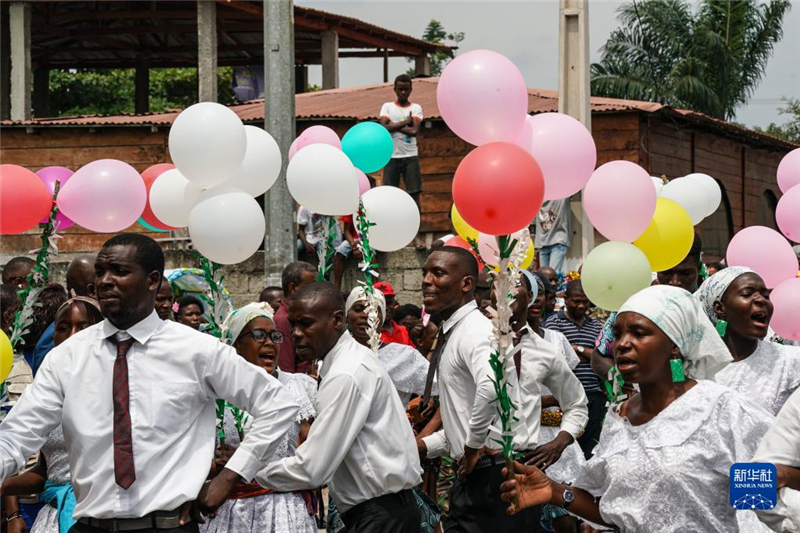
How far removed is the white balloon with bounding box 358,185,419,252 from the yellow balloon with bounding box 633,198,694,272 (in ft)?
5.04

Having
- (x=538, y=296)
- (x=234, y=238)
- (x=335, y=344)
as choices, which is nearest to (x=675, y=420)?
(x=335, y=344)

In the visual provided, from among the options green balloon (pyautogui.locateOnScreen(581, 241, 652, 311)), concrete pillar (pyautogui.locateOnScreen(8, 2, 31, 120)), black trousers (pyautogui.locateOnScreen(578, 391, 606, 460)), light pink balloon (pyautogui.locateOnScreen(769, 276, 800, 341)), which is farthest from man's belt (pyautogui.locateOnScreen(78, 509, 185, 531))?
concrete pillar (pyautogui.locateOnScreen(8, 2, 31, 120))

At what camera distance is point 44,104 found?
25.9m

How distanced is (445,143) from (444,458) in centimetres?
1074

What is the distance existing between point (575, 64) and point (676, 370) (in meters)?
8.08

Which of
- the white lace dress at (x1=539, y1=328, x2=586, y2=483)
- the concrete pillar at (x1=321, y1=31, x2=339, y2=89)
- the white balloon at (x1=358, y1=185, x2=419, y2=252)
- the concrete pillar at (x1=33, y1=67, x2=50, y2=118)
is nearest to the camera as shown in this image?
the white balloon at (x1=358, y1=185, x2=419, y2=252)

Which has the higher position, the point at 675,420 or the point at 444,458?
the point at 675,420

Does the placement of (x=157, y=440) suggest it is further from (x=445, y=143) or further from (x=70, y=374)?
(x=445, y=143)

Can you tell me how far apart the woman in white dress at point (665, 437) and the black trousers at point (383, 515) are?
0.88 meters

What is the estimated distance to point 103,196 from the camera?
21.0 feet

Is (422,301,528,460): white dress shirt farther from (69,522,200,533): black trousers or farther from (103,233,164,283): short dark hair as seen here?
(103,233,164,283): short dark hair

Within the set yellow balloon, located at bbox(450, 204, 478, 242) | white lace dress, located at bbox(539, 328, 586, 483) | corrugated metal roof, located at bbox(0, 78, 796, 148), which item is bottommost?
white lace dress, located at bbox(539, 328, 586, 483)

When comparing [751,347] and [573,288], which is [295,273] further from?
[751,347]

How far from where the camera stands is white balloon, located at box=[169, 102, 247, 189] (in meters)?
5.71
